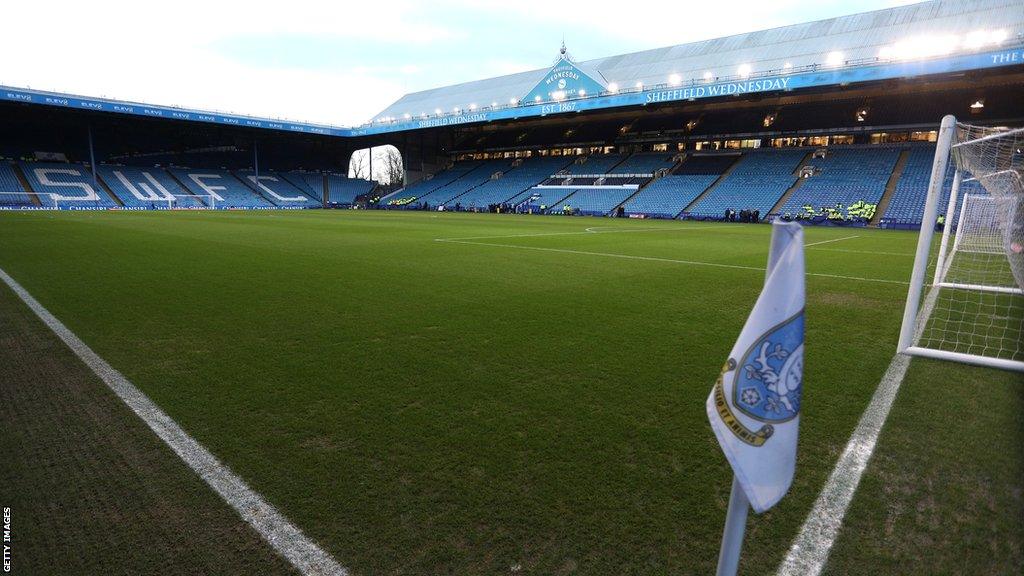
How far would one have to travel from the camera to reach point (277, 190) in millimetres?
50781

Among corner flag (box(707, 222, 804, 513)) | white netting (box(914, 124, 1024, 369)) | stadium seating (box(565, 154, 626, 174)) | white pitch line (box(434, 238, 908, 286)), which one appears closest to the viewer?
corner flag (box(707, 222, 804, 513))

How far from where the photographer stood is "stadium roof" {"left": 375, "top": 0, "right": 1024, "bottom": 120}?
31766 mm

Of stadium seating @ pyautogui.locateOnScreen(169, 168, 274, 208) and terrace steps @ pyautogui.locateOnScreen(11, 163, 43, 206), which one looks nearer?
terrace steps @ pyautogui.locateOnScreen(11, 163, 43, 206)

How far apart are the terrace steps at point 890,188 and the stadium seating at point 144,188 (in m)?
49.5

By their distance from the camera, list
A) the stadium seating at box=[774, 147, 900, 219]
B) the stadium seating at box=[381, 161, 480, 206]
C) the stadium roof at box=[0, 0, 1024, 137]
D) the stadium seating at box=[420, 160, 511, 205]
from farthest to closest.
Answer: the stadium seating at box=[381, 161, 480, 206] < the stadium seating at box=[420, 160, 511, 205] < the stadium seating at box=[774, 147, 900, 219] < the stadium roof at box=[0, 0, 1024, 137]

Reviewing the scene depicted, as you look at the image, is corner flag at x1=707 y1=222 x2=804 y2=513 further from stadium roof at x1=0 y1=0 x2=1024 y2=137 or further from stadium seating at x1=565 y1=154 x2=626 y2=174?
stadium seating at x1=565 y1=154 x2=626 y2=174

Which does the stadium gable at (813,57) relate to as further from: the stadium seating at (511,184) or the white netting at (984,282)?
the white netting at (984,282)

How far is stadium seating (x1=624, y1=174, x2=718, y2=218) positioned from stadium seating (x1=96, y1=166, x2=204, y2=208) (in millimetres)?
36924

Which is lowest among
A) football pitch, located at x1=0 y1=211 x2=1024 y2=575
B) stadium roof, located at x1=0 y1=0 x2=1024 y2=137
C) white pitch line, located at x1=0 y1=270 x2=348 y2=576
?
white pitch line, located at x1=0 y1=270 x2=348 y2=576

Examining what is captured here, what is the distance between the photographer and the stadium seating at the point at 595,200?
3828 cm

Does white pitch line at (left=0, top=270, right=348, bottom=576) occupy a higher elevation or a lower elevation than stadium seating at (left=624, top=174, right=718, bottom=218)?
lower

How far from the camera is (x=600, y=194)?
40.4m

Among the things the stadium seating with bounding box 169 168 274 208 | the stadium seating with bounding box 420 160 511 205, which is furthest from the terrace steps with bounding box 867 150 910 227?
the stadium seating with bounding box 169 168 274 208

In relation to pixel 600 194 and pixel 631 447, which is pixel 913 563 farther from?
pixel 600 194
